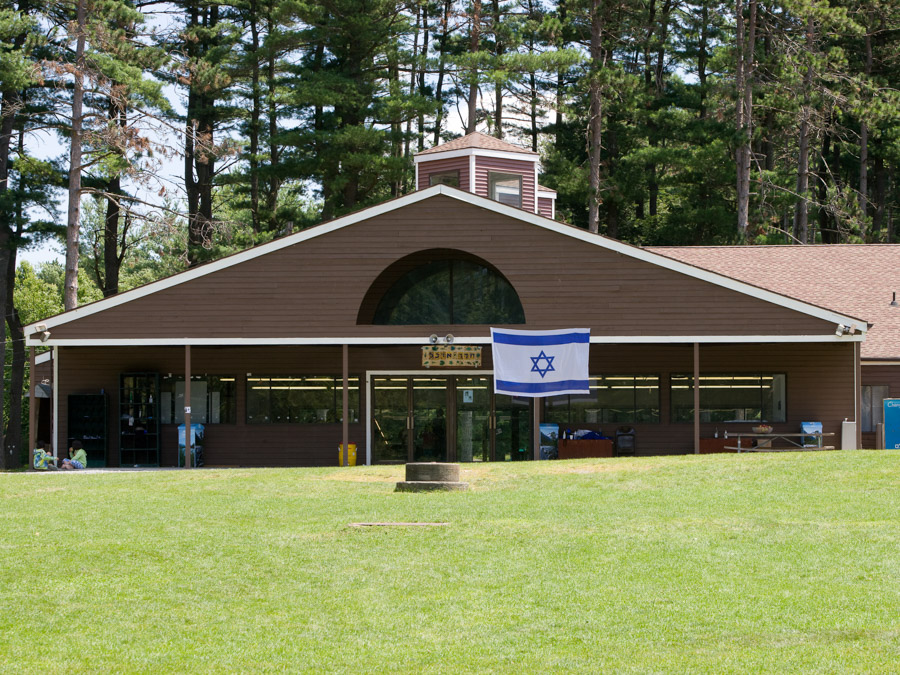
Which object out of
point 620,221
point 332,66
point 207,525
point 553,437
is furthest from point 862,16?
point 207,525

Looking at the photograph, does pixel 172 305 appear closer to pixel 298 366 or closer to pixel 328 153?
pixel 298 366

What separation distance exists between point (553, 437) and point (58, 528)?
13.5m

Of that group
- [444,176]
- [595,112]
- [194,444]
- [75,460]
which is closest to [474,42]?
[595,112]

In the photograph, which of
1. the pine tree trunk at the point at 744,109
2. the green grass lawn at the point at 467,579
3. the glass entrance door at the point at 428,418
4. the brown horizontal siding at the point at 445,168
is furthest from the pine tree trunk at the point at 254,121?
the green grass lawn at the point at 467,579

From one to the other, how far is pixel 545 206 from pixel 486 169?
5.55 m

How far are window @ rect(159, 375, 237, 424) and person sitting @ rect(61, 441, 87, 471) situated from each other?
224cm

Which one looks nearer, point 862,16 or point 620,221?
point 862,16

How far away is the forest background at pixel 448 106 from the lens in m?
36.5

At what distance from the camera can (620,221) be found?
47531 millimetres

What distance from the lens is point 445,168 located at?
1141 inches

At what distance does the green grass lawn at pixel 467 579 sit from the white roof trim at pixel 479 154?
491 inches

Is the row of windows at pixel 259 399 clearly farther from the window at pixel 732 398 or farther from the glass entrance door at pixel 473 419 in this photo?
the window at pixel 732 398

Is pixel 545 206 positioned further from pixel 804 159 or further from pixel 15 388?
pixel 15 388

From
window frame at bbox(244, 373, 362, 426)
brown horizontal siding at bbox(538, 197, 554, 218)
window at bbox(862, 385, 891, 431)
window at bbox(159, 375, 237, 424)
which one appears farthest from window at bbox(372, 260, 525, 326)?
brown horizontal siding at bbox(538, 197, 554, 218)
